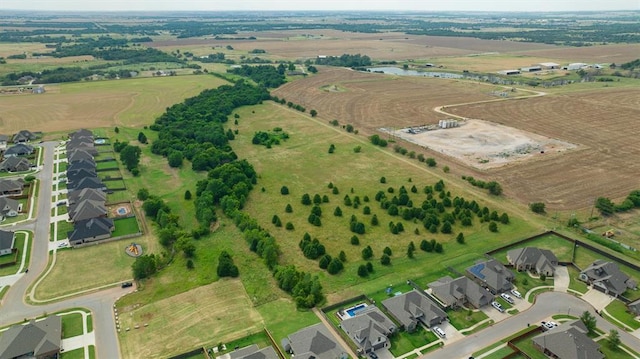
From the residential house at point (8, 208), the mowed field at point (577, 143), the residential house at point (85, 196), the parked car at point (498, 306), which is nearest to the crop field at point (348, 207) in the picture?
Answer: the parked car at point (498, 306)

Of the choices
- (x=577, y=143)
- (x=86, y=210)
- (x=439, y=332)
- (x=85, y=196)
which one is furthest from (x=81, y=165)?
(x=577, y=143)

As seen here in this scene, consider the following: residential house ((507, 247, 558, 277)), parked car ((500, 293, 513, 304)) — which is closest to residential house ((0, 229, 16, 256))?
parked car ((500, 293, 513, 304))

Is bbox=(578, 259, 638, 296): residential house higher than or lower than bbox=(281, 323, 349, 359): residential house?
higher

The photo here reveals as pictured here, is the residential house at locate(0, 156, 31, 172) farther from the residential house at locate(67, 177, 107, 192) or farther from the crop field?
the crop field

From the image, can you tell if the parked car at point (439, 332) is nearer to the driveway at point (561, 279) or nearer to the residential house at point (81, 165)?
the driveway at point (561, 279)

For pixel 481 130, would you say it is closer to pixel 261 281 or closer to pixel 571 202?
pixel 571 202

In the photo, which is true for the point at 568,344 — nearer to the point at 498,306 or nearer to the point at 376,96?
the point at 498,306
